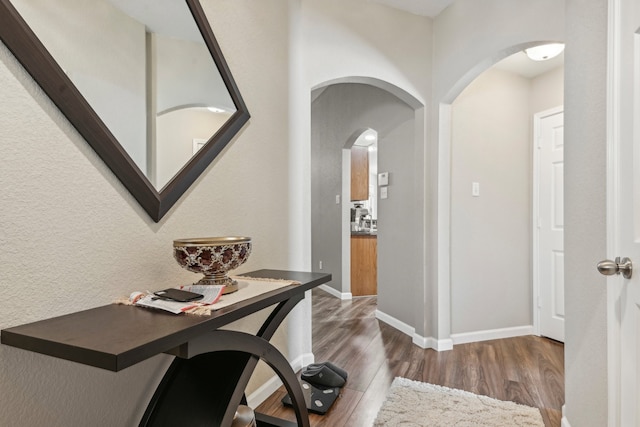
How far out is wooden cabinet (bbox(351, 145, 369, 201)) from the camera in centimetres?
577

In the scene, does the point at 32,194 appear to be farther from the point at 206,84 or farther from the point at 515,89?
the point at 515,89

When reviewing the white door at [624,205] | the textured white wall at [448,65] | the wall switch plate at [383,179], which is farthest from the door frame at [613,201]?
the wall switch plate at [383,179]

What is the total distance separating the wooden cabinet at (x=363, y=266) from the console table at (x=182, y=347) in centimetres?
336

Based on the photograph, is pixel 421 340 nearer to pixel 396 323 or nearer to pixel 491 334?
pixel 396 323

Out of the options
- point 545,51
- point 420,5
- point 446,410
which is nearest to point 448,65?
point 420,5

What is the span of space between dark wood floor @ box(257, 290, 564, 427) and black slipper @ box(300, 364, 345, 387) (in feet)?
0.23

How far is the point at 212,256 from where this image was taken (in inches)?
50.3

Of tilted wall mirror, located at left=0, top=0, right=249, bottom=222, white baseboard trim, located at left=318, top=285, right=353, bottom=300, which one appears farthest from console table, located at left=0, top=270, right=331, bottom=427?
white baseboard trim, located at left=318, top=285, right=353, bottom=300

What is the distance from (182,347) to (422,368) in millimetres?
2043

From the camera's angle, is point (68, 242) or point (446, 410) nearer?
point (68, 242)

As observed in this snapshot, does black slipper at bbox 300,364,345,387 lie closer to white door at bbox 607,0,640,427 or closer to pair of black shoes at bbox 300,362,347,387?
pair of black shoes at bbox 300,362,347,387

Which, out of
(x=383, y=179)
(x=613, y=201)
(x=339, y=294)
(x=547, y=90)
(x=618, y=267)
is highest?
(x=547, y=90)

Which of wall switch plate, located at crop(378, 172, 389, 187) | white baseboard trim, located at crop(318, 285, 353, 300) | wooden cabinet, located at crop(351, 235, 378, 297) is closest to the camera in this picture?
wall switch plate, located at crop(378, 172, 389, 187)

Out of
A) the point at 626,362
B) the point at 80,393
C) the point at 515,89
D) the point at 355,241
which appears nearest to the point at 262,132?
the point at 80,393
